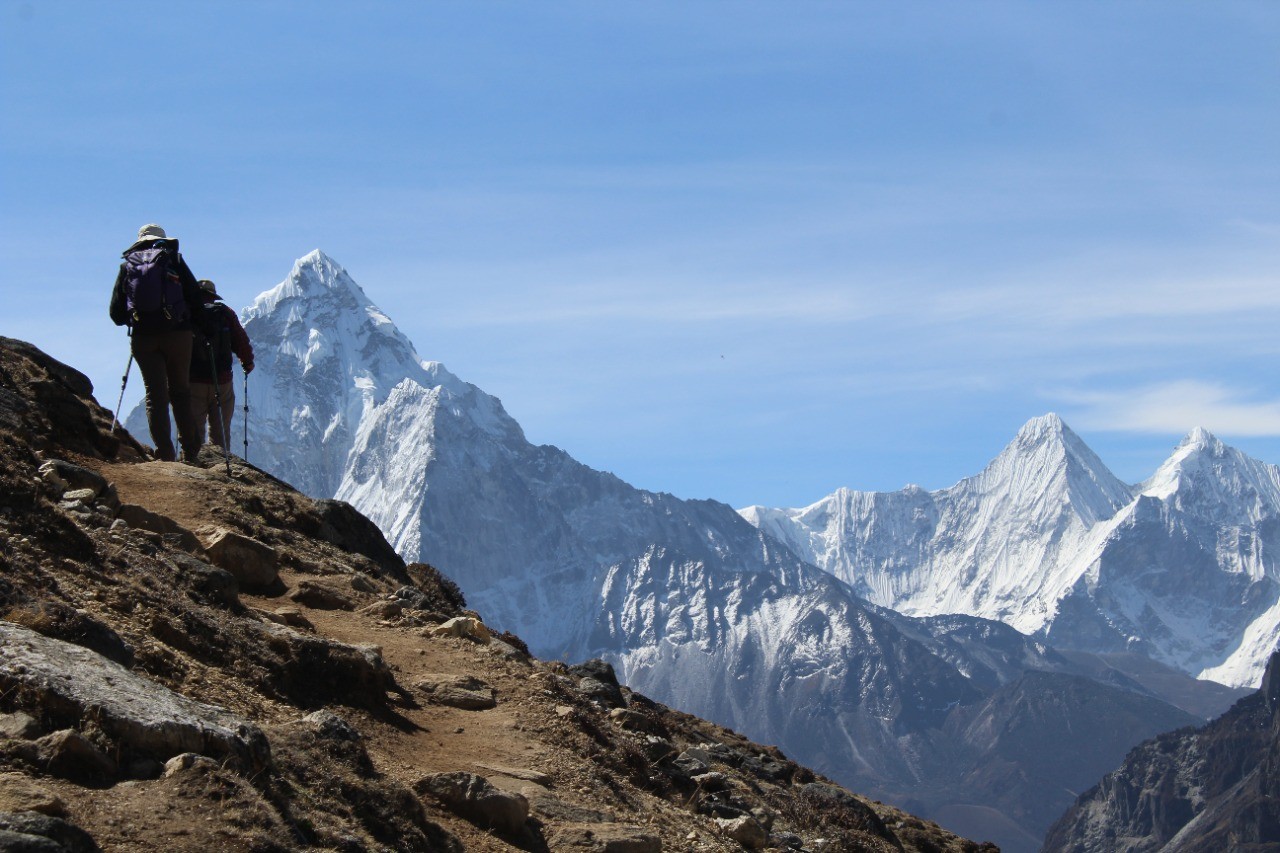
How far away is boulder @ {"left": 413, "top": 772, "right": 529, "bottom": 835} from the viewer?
46.5 ft

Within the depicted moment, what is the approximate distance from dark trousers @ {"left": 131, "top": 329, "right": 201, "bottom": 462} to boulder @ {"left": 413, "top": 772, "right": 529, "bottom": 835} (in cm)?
1075

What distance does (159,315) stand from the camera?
75.6 ft

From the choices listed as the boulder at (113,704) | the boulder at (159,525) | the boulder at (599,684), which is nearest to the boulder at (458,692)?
the boulder at (159,525)

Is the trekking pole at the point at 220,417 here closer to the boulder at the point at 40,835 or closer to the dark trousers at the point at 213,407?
the dark trousers at the point at 213,407

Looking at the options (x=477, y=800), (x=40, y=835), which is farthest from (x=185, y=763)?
(x=477, y=800)

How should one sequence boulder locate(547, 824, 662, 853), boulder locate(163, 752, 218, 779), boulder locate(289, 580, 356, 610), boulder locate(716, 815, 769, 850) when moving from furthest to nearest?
boulder locate(289, 580, 356, 610)
boulder locate(716, 815, 769, 850)
boulder locate(547, 824, 662, 853)
boulder locate(163, 752, 218, 779)

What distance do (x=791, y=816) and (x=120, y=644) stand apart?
37.2 feet

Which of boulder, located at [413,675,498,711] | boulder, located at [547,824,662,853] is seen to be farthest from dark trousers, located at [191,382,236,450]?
boulder, located at [547,824,662,853]

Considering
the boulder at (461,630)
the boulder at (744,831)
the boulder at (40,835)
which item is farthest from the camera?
the boulder at (461,630)

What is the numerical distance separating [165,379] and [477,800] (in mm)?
12233

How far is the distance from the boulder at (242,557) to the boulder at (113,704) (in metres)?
6.73

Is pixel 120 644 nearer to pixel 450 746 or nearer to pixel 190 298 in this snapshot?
pixel 450 746

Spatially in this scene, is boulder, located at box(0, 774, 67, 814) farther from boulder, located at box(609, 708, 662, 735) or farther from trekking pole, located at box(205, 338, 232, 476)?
trekking pole, located at box(205, 338, 232, 476)

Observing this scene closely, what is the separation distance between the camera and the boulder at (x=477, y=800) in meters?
14.2
